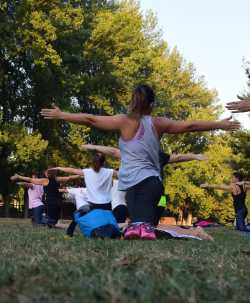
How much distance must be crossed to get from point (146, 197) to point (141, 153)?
21.4 inches

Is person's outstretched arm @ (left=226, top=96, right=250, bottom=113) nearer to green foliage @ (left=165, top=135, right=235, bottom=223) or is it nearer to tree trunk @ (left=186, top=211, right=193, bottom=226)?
green foliage @ (left=165, top=135, right=235, bottom=223)

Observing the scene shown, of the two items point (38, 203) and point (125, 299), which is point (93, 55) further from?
point (125, 299)

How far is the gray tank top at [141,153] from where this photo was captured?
320 inches

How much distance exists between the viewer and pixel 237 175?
70.3 ft

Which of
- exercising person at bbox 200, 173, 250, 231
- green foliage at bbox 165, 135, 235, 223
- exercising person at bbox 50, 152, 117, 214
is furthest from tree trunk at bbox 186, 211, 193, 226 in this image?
exercising person at bbox 50, 152, 117, 214

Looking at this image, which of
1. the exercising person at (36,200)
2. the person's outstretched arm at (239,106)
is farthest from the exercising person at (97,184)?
the exercising person at (36,200)

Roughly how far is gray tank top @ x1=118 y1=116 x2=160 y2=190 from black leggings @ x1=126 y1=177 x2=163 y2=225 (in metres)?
0.07

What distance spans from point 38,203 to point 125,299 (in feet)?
59.7

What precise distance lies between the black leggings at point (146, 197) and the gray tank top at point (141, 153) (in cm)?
7

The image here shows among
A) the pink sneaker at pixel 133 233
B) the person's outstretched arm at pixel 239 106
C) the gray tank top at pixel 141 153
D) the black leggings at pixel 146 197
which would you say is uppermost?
the person's outstretched arm at pixel 239 106

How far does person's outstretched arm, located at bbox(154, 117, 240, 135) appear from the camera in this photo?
8.03m

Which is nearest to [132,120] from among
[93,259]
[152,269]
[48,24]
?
[93,259]

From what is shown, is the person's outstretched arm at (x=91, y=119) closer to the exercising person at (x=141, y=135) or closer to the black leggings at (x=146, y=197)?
the exercising person at (x=141, y=135)

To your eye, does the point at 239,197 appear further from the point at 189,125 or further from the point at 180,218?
the point at 180,218
